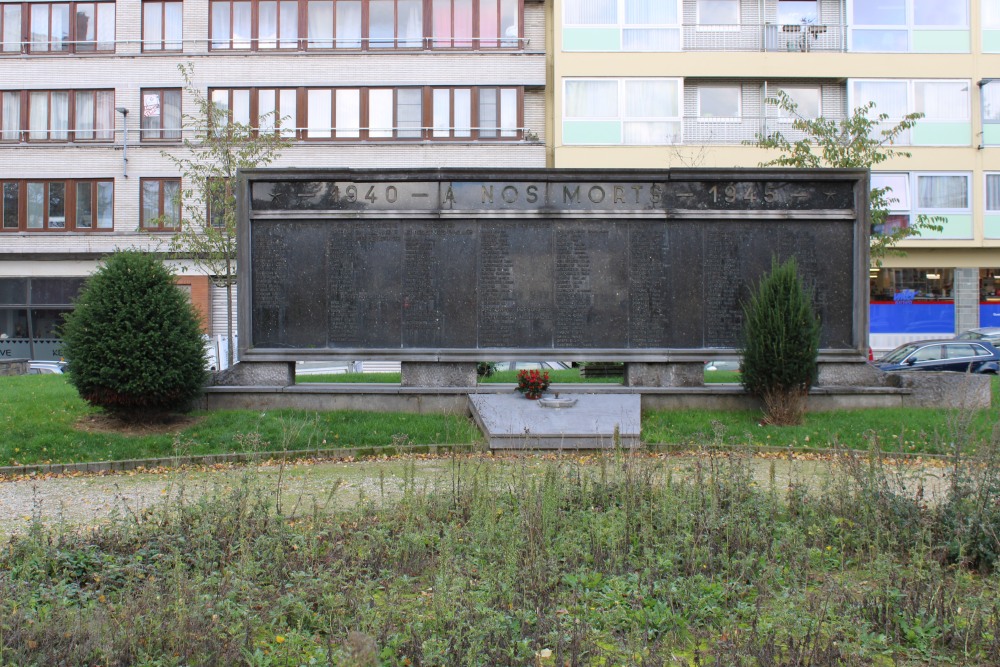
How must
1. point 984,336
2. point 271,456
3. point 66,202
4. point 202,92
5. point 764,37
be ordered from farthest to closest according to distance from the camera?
1. point 66,202
2. point 202,92
3. point 764,37
4. point 984,336
5. point 271,456

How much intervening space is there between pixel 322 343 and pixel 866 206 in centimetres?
943

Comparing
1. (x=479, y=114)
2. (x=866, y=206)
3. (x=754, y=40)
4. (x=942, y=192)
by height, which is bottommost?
(x=866, y=206)

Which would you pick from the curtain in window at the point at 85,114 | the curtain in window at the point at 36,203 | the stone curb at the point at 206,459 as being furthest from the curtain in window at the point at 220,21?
the stone curb at the point at 206,459

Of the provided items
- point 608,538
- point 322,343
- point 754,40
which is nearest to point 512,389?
point 322,343

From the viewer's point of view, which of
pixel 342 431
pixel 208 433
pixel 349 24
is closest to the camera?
pixel 208 433

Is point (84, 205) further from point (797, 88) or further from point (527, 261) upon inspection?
point (797, 88)

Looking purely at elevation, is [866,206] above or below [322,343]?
above

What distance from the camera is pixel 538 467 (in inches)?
330

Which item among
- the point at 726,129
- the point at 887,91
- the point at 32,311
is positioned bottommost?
the point at 32,311

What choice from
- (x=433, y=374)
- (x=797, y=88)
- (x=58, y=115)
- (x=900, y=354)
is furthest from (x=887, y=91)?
(x=58, y=115)

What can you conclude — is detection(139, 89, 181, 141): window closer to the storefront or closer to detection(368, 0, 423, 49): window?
the storefront

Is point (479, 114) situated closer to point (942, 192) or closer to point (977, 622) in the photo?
point (942, 192)

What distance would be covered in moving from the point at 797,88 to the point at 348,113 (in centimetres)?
1790

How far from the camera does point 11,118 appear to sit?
37562mm
